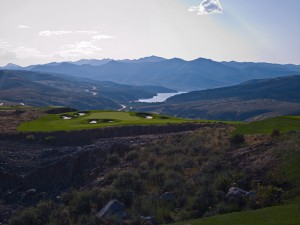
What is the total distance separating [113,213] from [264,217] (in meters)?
6.44

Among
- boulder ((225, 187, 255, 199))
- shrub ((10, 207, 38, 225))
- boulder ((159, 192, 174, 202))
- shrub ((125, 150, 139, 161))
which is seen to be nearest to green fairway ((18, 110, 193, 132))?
shrub ((125, 150, 139, 161))

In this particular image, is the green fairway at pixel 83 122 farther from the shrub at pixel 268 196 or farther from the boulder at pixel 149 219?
the shrub at pixel 268 196

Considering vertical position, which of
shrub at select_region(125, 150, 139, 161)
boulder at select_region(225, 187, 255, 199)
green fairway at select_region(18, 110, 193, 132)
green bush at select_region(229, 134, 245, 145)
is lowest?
shrub at select_region(125, 150, 139, 161)

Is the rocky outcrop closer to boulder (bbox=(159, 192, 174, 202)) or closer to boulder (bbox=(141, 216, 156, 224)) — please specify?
boulder (bbox=(159, 192, 174, 202))

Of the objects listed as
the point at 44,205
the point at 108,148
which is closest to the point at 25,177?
the point at 108,148

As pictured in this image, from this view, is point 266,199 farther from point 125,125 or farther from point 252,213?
point 125,125

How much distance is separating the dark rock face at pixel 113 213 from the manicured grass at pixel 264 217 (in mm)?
2853

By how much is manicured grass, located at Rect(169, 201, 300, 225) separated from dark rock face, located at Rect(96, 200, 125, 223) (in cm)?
285

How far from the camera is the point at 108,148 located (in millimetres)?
30531

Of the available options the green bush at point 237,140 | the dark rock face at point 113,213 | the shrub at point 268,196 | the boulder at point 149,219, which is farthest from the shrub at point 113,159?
the shrub at point 268,196

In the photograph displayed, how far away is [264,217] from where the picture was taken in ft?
41.3

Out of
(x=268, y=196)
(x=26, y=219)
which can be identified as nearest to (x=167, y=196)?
(x=268, y=196)

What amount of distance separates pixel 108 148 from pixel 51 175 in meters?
4.91

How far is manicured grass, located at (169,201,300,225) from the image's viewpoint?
11.9m
